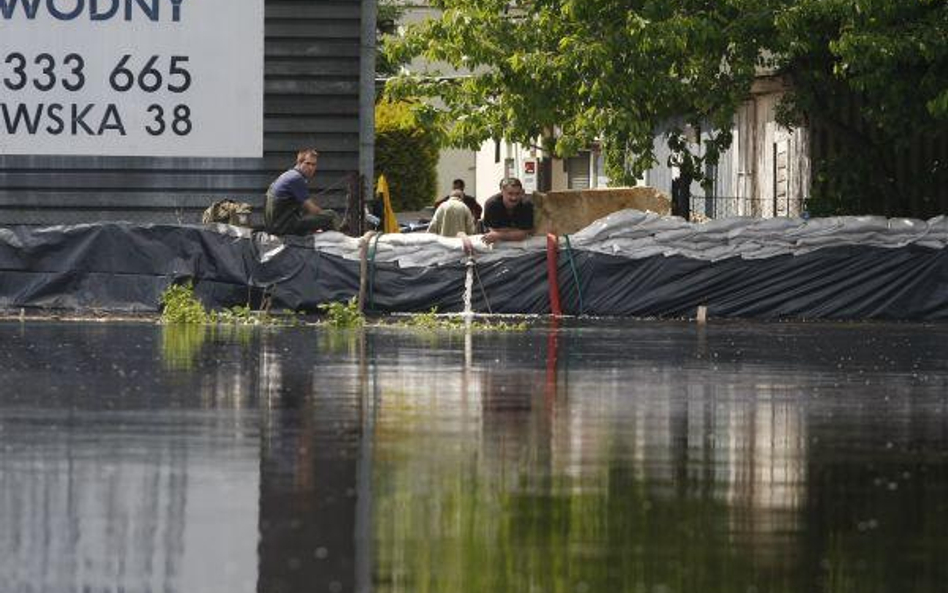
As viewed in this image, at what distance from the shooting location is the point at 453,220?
31969mm

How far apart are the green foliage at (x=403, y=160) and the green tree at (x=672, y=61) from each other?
126ft

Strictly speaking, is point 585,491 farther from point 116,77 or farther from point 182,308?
point 116,77

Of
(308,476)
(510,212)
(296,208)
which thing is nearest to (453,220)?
(510,212)

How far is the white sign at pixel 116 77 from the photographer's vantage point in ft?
102

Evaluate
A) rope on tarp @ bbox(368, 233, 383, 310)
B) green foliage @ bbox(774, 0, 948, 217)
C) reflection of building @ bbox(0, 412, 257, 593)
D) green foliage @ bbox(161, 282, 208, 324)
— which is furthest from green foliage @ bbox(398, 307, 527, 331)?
reflection of building @ bbox(0, 412, 257, 593)

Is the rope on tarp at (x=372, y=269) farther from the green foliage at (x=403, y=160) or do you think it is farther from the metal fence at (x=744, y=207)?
the green foliage at (x=403, y=160)

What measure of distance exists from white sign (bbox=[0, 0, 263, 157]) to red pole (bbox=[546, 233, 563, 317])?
4.36 meters

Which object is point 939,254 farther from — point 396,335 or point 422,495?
point 422,495

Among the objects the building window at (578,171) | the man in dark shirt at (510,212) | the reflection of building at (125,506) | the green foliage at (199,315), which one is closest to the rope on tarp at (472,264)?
the man in dark shirt at (510,212)

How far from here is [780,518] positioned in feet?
32.2

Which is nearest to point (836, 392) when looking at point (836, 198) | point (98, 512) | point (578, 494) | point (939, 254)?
point (578, 494)

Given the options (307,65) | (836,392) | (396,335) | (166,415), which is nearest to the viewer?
(166,415)

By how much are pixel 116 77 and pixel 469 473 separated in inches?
805

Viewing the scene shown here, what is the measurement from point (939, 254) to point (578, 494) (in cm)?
1854
